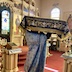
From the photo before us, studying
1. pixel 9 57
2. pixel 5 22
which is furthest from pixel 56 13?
pixel 9 57

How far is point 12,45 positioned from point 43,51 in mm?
1271

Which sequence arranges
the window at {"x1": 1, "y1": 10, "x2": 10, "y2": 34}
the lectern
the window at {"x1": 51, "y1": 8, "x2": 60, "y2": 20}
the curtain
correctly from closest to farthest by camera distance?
the curtain → the lectern → the window at {"x1": 1, "y1": 10, "x2": 10, "y2": 34} → the window at {"x1": 51, "y1": 8, "x2": 60, "y2": 20}

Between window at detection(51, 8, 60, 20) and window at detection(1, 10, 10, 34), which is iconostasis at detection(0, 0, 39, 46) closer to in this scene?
window at detection(1, 10, 10, 34)

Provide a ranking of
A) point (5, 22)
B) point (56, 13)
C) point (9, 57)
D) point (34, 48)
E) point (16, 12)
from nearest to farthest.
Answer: point (34, 48) → point (9, 57) → point (5, 22) → point (16, 12) → point (56, 13)

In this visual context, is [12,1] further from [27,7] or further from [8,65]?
[8,65]

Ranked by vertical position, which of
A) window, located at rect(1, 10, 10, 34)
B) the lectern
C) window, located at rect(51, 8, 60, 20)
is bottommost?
the lectern

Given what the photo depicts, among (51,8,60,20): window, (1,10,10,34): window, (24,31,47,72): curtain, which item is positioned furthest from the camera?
(51,8,60,20): window

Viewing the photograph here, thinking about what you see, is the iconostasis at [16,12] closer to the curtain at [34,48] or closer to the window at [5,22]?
the window at [5,22]

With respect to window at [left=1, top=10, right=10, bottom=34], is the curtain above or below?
below

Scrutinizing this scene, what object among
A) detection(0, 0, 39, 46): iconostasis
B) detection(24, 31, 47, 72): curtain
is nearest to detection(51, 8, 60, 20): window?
detection(0, 0, 39, 46): iconostasis

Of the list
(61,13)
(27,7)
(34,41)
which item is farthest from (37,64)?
(61,13)

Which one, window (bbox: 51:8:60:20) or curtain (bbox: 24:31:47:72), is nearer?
curtain (bbox: 24:31:47:72)

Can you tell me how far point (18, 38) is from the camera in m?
7.53

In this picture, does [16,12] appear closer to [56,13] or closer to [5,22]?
[5,22]
